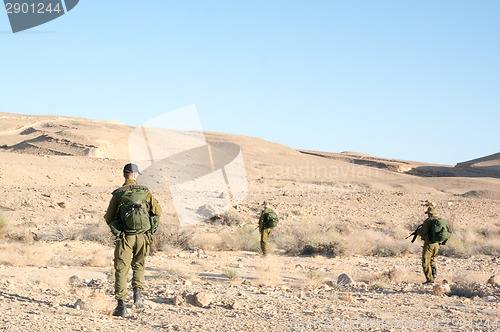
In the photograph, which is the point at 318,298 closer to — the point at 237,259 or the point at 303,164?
the point at 237,259

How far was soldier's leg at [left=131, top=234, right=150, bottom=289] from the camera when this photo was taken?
20.4 feet

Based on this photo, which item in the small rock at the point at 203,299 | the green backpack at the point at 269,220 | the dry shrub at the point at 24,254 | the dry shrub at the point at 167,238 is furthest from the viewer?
the dry shrub at the point at 167,238

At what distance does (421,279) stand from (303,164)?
151 feet

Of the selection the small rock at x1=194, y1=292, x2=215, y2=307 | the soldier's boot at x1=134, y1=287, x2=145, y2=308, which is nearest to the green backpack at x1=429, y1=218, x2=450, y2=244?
the small rock at x1=194, y1=292, x2=215, y2=307

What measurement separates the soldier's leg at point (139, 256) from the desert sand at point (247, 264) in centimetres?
37

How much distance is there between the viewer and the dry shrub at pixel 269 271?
9.34m

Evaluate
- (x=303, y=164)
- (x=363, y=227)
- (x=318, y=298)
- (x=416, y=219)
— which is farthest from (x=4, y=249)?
(x=303, y=164)

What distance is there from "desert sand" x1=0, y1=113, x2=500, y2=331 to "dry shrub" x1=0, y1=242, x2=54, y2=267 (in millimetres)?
32

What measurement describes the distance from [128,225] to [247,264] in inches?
254

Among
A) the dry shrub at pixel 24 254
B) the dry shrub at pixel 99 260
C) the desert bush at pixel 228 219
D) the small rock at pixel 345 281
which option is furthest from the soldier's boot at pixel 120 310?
the desert bush at pixel 228 219

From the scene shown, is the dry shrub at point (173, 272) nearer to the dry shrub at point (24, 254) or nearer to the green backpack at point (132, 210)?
the dry shrub at point (24, 254)

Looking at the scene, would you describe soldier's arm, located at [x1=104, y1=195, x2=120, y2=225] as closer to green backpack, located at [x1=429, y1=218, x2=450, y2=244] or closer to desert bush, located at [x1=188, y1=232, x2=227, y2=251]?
green backpack, located at [x1=429, y1=218, x2=450, y2=244]

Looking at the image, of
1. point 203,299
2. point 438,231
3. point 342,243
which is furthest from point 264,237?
point 203,299

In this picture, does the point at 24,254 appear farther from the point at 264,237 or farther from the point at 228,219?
the point at 228,219
